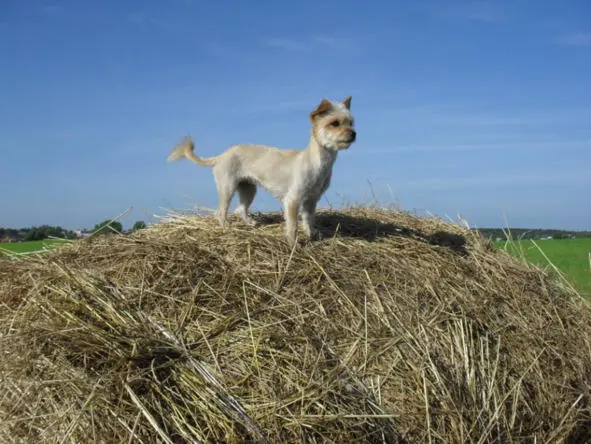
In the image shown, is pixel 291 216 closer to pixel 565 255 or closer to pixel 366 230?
pixel 366 230

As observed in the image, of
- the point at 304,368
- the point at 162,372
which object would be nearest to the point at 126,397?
the point at 162,372

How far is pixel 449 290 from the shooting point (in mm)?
4652

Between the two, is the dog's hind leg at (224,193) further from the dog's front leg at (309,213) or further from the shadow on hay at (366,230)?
the dog's front leg at (309,213)

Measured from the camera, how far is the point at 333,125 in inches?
207

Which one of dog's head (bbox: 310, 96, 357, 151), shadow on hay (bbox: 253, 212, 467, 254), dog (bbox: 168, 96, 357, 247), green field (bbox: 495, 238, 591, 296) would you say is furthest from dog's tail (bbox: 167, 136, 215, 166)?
green field (bbox: 495, 238, 591, 296)

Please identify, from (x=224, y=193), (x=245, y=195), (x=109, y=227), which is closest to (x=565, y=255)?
(x=245, y=195)

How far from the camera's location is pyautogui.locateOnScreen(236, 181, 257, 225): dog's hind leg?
19.7 ft

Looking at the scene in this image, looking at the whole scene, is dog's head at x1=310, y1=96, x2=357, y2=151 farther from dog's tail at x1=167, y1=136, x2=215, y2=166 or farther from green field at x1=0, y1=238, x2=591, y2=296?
green field at x1=0, y1=238, x2=591, y2=296

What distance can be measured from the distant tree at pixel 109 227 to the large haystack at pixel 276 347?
0.22 metres

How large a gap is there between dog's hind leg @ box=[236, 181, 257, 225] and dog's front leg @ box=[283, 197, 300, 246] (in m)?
0.69

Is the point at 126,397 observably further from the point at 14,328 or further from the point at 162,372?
the point at 14,328

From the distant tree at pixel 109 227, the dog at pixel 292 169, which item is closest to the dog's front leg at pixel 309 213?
the dog at pixel 292 169

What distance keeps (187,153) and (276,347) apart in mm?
3276

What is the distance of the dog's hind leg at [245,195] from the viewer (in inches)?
236
